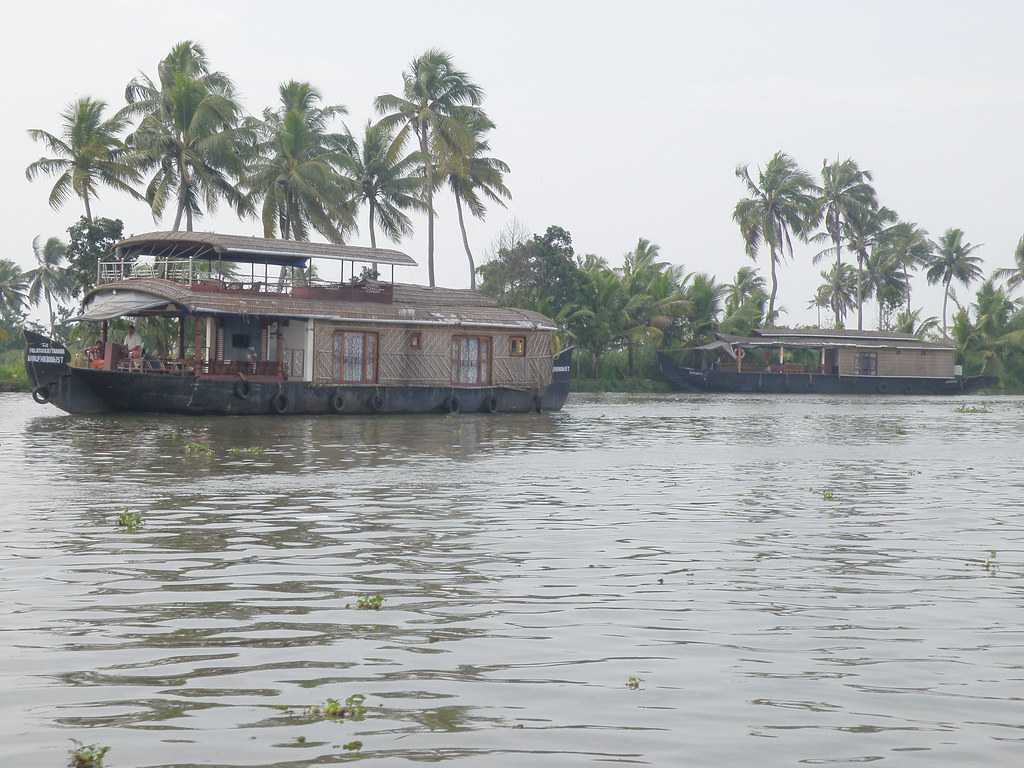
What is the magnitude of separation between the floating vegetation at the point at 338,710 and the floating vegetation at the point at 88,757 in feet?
2.90

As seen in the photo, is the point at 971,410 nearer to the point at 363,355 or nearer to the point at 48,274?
the point at 363,355

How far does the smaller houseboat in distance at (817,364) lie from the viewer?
60.7 metres

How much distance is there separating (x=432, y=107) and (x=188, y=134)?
12.2 m

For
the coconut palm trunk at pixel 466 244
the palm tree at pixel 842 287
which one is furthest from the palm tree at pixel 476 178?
the palm tree at pixel 842 287

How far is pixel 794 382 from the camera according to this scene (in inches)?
2419

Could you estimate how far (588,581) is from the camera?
28.1 feet

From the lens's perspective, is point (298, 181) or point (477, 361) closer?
point (477, 361)

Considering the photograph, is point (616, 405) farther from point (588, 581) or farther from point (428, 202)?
point (588, 581)

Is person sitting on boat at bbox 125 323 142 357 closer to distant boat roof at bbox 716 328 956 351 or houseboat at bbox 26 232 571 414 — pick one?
houseboat at bbox 26 232 571 414

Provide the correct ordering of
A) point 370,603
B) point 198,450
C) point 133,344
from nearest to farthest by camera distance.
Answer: point 370,603, point 198,450, point 133,344

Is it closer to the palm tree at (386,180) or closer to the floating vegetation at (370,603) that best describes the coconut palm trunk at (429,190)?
the palm tree at (386,180)

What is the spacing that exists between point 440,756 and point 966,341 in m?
70.5

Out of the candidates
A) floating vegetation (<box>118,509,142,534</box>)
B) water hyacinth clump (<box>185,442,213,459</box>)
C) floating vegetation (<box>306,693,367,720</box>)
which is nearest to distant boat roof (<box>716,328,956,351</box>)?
water hyacinth clump (<box>185,442,213,459</box>)

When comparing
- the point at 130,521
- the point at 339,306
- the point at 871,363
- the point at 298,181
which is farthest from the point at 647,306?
the point at 130,521
